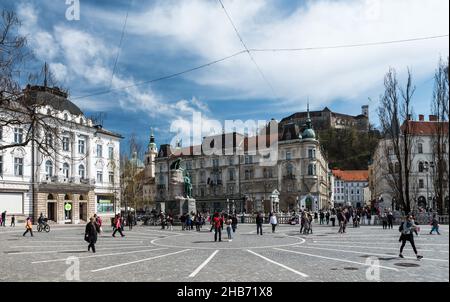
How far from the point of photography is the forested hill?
14875cm

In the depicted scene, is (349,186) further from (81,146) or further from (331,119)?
(81,146)

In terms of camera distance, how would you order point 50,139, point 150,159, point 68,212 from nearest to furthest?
point 50,139
point 68,212
point 150,159

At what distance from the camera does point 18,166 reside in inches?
1933

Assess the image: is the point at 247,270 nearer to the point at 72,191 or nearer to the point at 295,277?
the point at 295,277

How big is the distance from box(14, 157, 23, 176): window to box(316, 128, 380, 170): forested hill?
110486 mm

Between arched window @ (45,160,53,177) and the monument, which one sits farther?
arched window @ (45,160,53,177)

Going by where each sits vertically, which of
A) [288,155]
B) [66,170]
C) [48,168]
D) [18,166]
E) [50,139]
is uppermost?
[288,155]

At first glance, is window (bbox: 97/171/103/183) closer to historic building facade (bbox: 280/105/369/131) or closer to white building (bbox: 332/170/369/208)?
historic building facade (bbox: 280/105/369/131)

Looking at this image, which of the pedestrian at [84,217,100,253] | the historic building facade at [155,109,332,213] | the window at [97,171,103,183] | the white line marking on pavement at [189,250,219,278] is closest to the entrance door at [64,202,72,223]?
the window at [97,171,103,183]

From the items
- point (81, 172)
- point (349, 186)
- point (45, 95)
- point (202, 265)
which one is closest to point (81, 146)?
point (81, 172)

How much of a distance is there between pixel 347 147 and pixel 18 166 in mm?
127936

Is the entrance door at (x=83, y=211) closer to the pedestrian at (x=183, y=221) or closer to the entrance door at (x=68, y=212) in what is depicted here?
the entrance door at (x=68, y=212)

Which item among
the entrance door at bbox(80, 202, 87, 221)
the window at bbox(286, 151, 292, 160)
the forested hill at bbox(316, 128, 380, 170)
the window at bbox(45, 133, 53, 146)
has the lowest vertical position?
the entrance door at bbox(80, 202, 87, 221)
